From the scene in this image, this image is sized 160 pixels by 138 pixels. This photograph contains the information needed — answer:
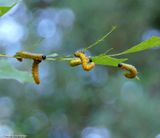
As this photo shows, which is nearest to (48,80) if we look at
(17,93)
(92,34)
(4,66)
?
(17,93)

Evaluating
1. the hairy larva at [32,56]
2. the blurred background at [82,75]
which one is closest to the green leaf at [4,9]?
the hairy larva at [32,56]

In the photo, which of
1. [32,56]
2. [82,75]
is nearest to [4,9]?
[32,56]

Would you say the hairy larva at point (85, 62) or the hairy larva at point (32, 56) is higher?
the hairy larva at point (32, 56)

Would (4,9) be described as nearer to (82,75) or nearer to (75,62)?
(75,62)

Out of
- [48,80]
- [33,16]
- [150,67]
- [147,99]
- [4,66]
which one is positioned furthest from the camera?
[33,16]

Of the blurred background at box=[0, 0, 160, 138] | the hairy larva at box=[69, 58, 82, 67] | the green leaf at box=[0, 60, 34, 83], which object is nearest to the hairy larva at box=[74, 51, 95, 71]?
the hairy larva at box=[69, 58, 82, 67]

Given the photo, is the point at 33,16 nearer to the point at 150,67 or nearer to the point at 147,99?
the point at 150,67

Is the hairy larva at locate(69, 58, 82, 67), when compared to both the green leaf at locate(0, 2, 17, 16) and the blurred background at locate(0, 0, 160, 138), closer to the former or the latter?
the green leaf at locate(0, 2, 17, 16)

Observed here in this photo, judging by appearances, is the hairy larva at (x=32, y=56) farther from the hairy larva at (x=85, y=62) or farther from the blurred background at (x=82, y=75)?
the blurred background at (x=82, y=75)

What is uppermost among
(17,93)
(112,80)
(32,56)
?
(17,93)
